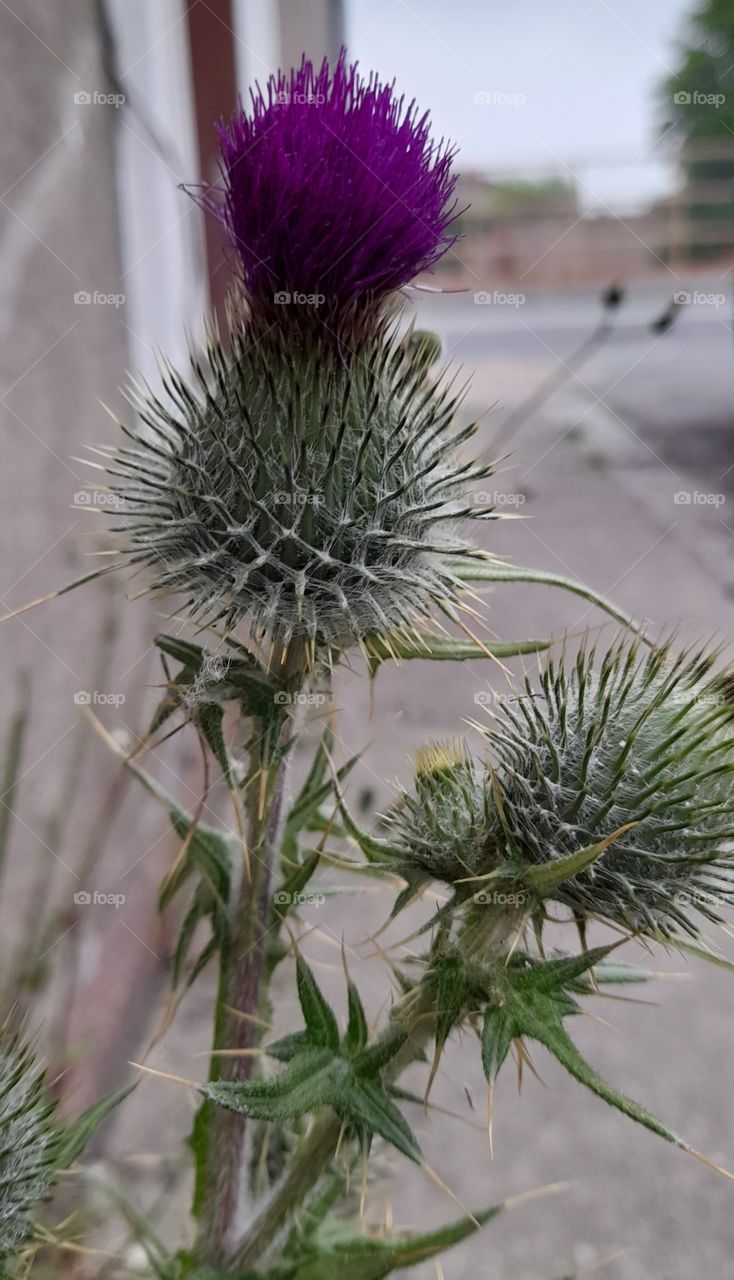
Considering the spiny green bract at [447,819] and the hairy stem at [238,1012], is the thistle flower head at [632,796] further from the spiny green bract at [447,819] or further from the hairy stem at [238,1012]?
the hairy stem at [238,1012]

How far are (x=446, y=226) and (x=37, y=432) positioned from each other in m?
1.27

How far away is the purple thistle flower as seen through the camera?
0.83 meters

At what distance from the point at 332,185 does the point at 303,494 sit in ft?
0.98

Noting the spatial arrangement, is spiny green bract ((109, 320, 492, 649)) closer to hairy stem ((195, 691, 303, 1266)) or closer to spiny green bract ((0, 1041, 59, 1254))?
hairy stem ((195, 691, 303, 1266))

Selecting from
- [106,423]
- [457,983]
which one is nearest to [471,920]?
[457,983]

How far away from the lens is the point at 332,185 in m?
0.82

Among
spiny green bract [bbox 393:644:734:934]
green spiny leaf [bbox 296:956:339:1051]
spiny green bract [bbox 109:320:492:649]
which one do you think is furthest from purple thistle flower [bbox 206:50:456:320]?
green spiny leaf [bbox 296:956:339:1051]

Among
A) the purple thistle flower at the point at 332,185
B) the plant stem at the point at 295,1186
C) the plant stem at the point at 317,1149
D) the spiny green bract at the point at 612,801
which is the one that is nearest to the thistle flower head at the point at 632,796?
the spiny green bract at the point at 612,801

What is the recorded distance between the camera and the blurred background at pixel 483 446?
1.70 m

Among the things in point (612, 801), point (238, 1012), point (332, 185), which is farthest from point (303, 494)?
point (238, 1012)

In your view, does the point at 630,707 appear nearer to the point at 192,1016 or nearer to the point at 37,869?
the point at 37,869

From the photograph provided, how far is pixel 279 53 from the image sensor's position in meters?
1.63

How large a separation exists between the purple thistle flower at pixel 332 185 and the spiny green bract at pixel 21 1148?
33.1 inches

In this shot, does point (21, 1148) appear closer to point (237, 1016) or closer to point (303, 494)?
point (237, 1016)
